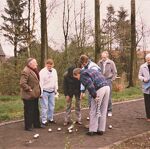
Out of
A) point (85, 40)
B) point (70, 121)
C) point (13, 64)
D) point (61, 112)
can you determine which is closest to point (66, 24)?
→ point (85, 40)

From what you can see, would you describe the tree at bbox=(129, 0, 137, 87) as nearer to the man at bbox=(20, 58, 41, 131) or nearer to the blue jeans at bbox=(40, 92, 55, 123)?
the blue jeans at bbox=(40, 92, 55, 123)

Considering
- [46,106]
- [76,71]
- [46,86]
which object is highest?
[76,71]

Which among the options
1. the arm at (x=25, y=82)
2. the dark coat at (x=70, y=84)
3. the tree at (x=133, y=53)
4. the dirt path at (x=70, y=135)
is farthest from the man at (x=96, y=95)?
the tree at (x=133, y=53)

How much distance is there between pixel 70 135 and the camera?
11.9m

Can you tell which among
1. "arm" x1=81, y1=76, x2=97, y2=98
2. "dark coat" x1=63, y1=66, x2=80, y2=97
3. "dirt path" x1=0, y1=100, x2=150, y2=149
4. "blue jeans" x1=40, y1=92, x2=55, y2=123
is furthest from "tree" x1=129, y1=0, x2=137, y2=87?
"arm" x1=81, y1=76, x2=97, y2=98

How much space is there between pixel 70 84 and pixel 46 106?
949 mm

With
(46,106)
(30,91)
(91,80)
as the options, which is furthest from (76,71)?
(46,106)

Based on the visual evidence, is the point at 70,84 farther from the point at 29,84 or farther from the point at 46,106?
the point at 29,84

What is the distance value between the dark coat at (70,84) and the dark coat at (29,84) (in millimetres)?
823

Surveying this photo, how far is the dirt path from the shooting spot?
10766 mm

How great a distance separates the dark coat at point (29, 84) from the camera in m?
12.6

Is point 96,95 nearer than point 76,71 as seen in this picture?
Yes

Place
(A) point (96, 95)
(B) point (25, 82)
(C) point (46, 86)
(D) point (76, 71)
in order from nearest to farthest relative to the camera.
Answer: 1. (A) point (96, 95)
2. (D) point (76, 71)
3. (B) point (25, 82)
4. (C) point (46, 86)

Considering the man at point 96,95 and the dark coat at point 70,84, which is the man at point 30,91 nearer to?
the dark coat at point 70,84
